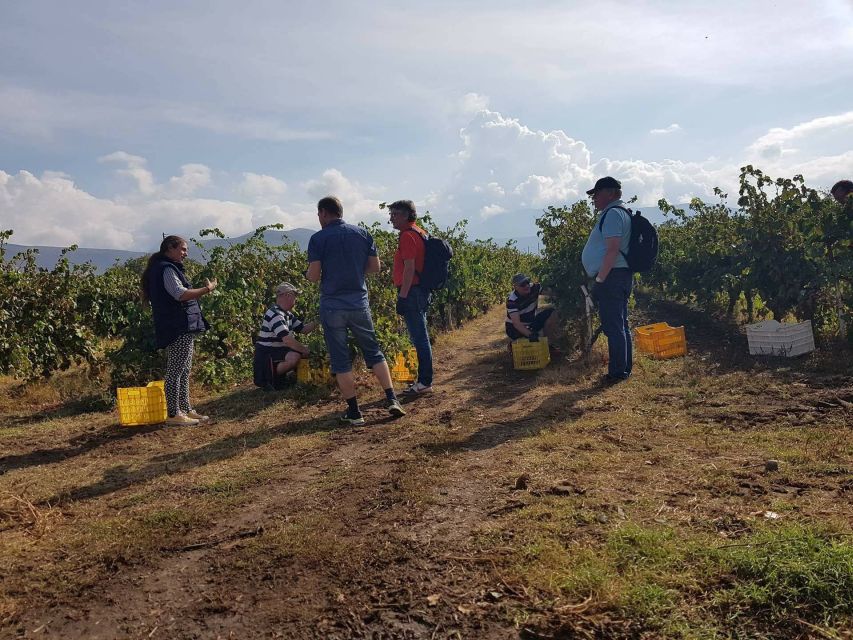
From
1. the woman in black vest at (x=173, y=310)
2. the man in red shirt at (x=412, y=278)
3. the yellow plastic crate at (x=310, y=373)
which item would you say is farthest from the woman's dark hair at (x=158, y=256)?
the man in red shirt at (x=412, y=278)

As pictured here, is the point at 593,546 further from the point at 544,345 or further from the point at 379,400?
the point at 544,345

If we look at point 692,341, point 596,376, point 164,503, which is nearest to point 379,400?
point 596,376

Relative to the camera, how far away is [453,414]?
521 cm

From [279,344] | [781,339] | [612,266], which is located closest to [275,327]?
[279,344]

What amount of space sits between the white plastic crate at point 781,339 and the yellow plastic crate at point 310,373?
5014 millimetres

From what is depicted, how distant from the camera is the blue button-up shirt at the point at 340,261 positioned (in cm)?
494

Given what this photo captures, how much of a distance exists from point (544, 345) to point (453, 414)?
2348 mm

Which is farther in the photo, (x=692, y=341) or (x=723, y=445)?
(x=692, y=341)

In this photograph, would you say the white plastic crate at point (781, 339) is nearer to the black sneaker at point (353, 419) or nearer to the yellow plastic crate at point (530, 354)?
the yellow plastic crate at point (530, 354)

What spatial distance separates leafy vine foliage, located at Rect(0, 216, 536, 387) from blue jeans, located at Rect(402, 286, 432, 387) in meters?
0.93

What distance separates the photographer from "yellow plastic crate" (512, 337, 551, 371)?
713cm

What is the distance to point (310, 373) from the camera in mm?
6562

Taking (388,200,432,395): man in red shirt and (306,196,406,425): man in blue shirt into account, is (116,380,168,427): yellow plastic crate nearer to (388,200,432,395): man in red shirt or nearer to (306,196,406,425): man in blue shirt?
(306,196,406,425): man in blue shirt

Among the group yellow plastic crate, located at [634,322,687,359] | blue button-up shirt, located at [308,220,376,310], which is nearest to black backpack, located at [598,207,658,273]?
yellow plastic crate, located at [634,322,687,359]
